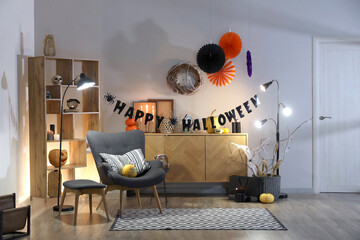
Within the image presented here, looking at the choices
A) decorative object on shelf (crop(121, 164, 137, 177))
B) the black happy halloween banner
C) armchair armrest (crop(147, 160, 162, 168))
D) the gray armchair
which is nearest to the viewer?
the gray armchair

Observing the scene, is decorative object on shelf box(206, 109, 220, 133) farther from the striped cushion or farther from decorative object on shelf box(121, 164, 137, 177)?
decorative object on shelf box(121, 164, 137, 177)

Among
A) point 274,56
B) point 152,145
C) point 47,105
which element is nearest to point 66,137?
point 47,105

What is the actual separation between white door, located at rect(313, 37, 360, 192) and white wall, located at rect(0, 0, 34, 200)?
3.68 m

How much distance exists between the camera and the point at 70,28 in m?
6.25

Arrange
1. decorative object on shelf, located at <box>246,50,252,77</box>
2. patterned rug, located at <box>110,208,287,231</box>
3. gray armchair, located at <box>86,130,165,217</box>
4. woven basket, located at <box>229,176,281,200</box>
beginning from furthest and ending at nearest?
decorative object on shelf, located at <box>246,50,252,77</box>
woven basket, located at <box>229,176,281,200</box>
gray armchair, located at <box>86,130,165,217</box>
patterned rug, located at <box>110,208,287,231</box>

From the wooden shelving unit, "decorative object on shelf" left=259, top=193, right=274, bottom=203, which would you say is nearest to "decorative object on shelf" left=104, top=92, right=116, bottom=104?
the wooden shelving unit

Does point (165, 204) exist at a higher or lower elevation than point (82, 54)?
lower

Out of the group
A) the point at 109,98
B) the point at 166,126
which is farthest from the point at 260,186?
the point at 109,98

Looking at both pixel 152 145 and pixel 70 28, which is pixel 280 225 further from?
pixel 70 28

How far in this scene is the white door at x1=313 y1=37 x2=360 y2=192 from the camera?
6.25 m

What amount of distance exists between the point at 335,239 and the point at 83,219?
2.37 meters

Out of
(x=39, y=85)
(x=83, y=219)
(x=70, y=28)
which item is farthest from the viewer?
(x=70, y=28)

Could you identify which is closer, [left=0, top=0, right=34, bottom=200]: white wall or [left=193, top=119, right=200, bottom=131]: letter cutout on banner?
[left=0, top=0, right=34, bottom=200]: white wall

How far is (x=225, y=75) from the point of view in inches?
246
